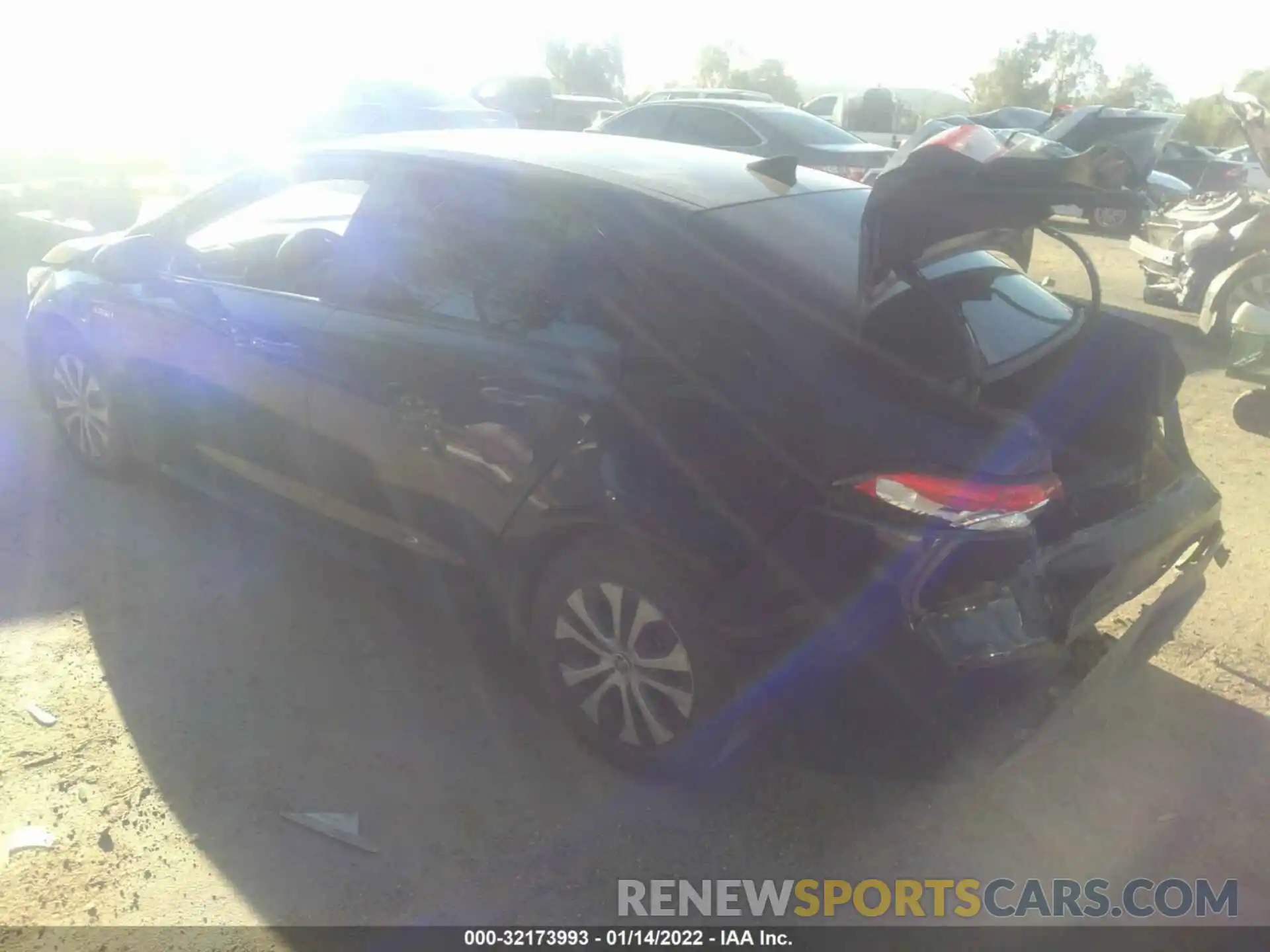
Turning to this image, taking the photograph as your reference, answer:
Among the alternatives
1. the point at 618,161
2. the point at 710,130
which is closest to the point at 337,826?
the point at 618,161

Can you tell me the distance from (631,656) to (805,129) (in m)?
9.48

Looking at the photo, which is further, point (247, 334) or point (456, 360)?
point (247, 334)

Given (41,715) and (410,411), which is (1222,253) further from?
(41,715)

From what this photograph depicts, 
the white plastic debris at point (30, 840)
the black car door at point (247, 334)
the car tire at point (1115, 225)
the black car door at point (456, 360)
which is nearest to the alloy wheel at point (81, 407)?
the black car door at point (247, 334)

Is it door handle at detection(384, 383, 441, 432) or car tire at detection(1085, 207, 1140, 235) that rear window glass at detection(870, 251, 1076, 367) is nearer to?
car tire at detection(1085, 207, 1140, 235)

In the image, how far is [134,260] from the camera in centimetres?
417

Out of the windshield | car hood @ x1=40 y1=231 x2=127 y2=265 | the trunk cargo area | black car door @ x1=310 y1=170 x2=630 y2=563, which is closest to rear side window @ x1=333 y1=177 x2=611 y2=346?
black car door @ x1=310 y1=170 x2=630 y2=563

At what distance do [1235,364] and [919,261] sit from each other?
4.31 meters

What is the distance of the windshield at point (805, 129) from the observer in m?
10.8

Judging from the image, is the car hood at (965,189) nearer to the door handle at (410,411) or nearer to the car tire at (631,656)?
the car tire at (631,656)

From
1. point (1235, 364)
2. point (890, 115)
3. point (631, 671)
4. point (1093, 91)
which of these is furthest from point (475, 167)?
point (1093, 91)

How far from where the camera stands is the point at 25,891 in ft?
8.56

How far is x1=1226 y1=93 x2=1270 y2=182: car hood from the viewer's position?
24.7 ft

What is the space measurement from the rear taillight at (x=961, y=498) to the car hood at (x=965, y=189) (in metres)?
0.51
